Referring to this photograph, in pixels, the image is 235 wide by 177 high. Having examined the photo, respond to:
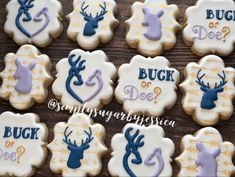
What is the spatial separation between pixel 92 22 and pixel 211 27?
49 cm

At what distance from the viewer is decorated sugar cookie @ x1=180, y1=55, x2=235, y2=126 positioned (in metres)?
1.53

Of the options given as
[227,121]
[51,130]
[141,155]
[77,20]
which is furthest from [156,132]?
[77,20]

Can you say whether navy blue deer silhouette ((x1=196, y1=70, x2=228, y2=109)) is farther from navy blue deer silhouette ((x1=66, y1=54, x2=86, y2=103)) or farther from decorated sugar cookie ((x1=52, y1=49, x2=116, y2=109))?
navy blue deer silhouette ((x1=66, y1=54, x2=86, y2=103))

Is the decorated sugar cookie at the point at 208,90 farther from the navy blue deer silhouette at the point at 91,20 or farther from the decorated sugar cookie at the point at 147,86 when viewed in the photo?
the navy blue deer silhouette at the point at 91,20

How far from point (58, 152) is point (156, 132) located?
0.38 metres

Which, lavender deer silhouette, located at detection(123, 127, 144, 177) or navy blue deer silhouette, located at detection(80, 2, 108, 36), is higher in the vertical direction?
navy blue deer silhouette, located at detection(80, 2, 108, 36)

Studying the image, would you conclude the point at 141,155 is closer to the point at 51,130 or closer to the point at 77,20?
the point at 51,130

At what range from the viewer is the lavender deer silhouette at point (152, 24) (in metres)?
1.63

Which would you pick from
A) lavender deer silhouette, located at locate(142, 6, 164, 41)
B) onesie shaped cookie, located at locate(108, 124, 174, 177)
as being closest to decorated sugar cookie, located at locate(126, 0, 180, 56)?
lavender deer silhouette, located at locate(142, 6, 164, 41)

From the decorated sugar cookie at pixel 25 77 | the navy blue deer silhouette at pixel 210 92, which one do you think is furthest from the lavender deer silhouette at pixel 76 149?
the navy blue deer silhouette at pixel 210 92

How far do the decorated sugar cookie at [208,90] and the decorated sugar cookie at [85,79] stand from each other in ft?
0.99

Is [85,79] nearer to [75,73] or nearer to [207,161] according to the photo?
[75,73]

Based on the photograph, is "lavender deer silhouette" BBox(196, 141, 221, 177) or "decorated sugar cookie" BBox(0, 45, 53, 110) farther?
"decorated sugar cookie" BBox(0, 45, 53, 110)

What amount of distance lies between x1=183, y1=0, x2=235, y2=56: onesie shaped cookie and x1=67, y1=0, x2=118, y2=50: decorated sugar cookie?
12.3 inches
